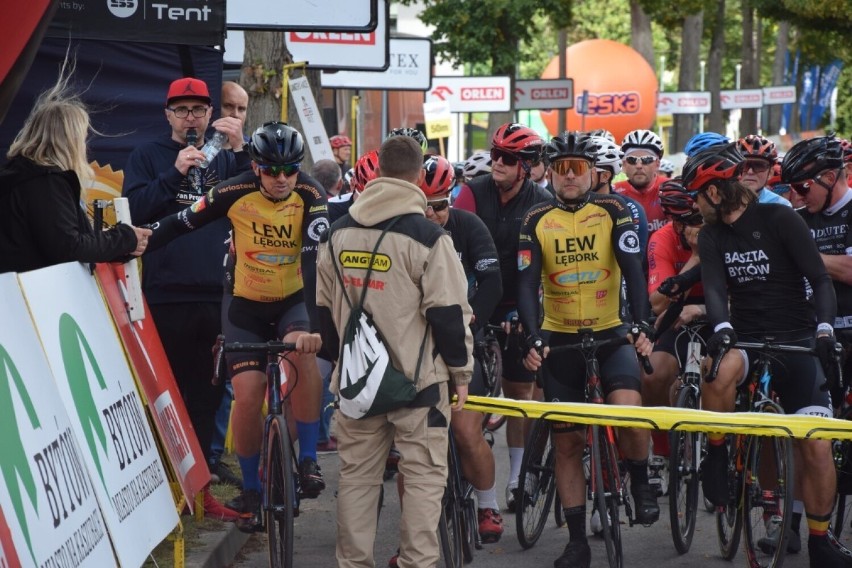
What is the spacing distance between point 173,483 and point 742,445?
2.94m

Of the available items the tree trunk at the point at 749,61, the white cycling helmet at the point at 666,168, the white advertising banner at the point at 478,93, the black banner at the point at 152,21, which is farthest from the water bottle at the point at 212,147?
the tree trunk at the point at 749,61

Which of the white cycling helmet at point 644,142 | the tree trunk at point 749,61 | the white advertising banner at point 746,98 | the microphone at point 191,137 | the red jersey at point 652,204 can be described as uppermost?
the tree trunk at point 749,61

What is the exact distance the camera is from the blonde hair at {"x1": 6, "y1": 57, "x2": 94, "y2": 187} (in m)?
6.19

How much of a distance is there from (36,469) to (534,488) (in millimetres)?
3851

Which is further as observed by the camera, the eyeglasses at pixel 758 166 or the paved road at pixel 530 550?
the eyeglasses at pixel 758 166

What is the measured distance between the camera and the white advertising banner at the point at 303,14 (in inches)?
383

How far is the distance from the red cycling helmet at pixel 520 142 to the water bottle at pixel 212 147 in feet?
5.49

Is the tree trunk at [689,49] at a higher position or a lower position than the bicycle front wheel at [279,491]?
higher

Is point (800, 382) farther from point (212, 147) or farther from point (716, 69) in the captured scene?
point (716, 69)

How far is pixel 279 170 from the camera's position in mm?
6848

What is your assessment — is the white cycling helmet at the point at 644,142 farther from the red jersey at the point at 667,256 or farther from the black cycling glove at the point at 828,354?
the black cycling glove at the point at 828,354

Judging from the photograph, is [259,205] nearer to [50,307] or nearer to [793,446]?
[50,307]

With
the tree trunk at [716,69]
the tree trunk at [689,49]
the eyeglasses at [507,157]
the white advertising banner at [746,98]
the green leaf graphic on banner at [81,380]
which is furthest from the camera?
the white advertising banner at [746,98]

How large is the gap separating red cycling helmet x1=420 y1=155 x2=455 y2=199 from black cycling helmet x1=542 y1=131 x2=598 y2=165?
0.67 meters
